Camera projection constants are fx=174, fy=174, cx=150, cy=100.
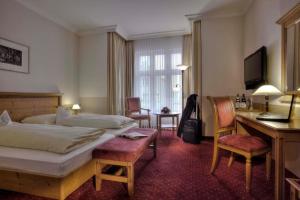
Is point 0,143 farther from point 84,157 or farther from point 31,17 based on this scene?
point 31,17

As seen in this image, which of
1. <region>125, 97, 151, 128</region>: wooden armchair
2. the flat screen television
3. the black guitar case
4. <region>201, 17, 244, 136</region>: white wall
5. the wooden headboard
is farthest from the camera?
<region>125, 97, 151, 128</region>: wooden armchair

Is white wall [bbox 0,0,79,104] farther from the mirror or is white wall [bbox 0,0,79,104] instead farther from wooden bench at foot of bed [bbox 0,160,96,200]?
the mirror

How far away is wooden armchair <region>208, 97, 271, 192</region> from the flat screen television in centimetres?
85

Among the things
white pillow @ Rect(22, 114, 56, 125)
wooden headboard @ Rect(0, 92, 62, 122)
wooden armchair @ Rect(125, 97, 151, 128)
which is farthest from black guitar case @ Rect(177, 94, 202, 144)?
wooden headboard @ Rect(0, 92, 62, 122)

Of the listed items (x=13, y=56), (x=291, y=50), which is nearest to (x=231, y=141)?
(x=291, y=50)

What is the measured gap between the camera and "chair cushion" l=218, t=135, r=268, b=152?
5.99 feet

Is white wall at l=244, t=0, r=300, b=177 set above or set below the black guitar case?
above

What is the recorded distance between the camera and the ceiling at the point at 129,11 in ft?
11.4

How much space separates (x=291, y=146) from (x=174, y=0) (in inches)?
123

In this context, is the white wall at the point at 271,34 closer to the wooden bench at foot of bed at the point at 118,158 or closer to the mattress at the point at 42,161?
the wooden bench at foot of bed at the point at 118,158

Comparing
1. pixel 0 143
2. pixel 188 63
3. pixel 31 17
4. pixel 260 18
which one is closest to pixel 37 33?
pixel 31 17

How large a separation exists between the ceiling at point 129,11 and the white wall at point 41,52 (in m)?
0.24

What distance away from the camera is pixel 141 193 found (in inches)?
70.3

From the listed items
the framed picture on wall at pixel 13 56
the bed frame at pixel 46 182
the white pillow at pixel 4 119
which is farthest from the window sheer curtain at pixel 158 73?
the bed frame at pixel 46 182
